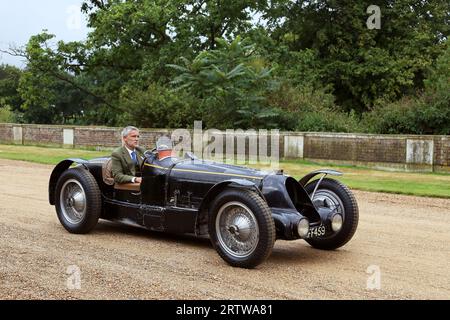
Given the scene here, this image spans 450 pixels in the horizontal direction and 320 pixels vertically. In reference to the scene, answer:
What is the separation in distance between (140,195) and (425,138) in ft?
41.7

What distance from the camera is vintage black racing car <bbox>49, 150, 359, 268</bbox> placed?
7.00 m

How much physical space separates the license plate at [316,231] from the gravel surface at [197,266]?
0.30m

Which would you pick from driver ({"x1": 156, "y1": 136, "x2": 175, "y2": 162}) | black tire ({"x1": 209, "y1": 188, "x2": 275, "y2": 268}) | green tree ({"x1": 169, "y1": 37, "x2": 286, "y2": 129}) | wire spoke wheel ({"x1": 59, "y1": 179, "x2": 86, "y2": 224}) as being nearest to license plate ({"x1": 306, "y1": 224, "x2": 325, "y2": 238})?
black tire ({"x1": 209, "y1": 188, "x2": 275, "y2": 268})

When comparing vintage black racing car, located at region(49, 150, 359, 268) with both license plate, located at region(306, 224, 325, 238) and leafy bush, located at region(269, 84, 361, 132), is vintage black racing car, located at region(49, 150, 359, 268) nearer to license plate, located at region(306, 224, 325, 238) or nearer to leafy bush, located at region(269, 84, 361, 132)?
license plate, located at region(306, 224, 325, 238)

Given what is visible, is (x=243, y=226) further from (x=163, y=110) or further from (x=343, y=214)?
(x=163, y=110)

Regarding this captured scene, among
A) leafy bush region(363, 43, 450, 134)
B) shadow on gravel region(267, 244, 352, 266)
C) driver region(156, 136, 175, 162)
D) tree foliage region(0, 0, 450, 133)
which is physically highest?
tree foliage region(0, 0, 450, 133)

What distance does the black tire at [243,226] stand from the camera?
22.1ft

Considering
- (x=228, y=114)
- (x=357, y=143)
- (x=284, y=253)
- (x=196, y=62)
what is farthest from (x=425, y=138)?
(x=284, y=253)

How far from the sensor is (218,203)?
7.17 metres

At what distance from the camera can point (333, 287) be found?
6.26 meters

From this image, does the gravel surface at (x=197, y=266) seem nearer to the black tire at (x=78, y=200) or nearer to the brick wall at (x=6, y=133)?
the black tire at (x=78, y=200)

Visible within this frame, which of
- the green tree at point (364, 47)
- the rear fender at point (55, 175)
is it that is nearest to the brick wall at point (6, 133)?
the green tree at point (364, 47)

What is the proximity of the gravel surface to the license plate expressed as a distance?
11.9 inches
